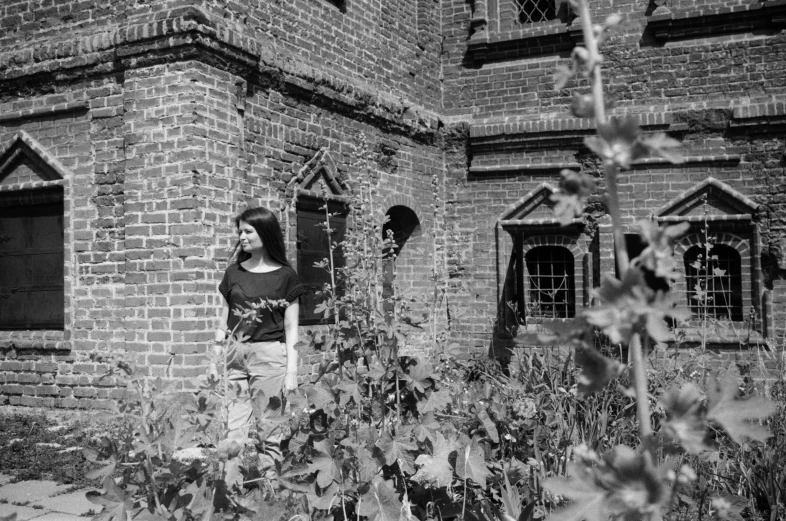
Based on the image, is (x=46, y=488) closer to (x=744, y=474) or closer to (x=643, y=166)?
(x=744, y=474)

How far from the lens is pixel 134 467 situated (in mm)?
2402

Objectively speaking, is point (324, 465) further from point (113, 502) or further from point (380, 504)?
point (113, 502)

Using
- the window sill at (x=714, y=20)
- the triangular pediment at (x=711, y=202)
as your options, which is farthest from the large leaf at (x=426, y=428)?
the window sill at (x=714, y=20)

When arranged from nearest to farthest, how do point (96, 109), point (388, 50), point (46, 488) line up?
1. point (46, 488)
2. point (96, 109)
3. point (388, 50)

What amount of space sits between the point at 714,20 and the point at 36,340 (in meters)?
8.84

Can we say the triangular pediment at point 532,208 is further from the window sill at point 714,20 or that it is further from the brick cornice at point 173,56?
the brick cornice at point 173,56

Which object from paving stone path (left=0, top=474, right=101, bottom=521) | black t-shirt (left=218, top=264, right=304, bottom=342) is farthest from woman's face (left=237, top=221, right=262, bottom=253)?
paving stone path (left=0, top=474, right=101, bottom=521)

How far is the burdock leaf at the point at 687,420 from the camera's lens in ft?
3.60

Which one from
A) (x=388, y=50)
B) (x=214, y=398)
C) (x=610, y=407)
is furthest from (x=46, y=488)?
(x=388, y=50)

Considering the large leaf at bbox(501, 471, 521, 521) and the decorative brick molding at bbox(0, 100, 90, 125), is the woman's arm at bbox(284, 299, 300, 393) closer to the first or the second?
the large leaf at bbox(501, 471, 521, 521)

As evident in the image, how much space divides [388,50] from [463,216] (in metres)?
2.58

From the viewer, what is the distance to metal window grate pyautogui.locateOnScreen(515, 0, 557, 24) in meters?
10.0

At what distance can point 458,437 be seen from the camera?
2.86 meters

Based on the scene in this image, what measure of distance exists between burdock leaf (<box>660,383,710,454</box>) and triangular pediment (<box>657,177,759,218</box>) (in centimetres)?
851
